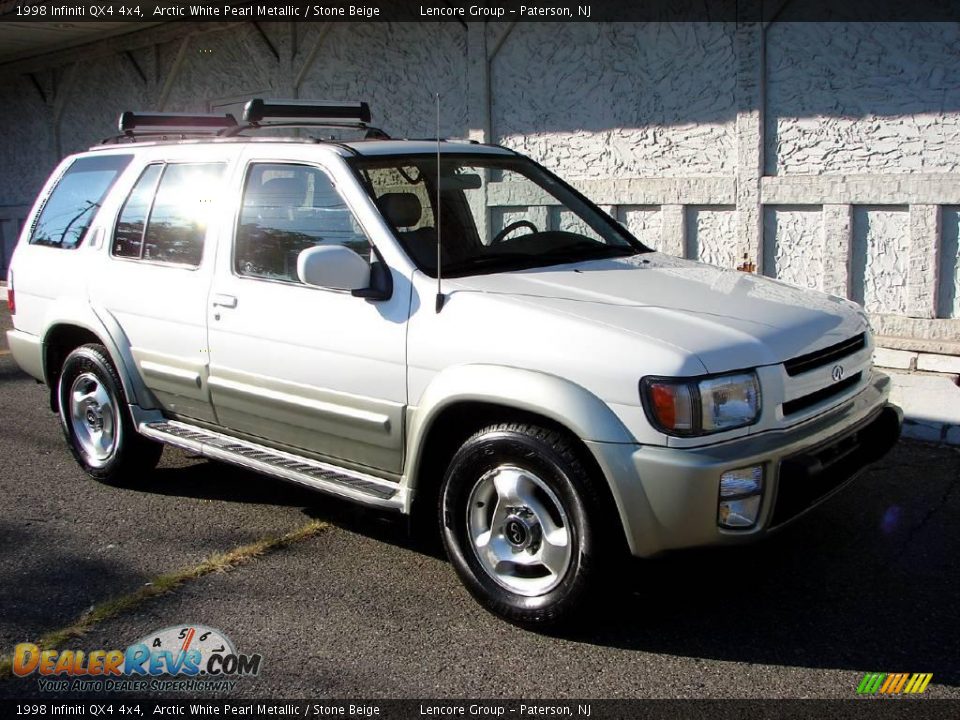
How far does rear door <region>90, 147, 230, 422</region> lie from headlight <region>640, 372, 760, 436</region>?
2413 mm

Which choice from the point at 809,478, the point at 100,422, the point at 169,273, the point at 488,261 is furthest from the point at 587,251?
the point at 100,422

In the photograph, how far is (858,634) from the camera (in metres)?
3.60

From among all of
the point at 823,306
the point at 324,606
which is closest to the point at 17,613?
the point at 324,606

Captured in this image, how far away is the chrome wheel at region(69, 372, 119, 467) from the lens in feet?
18.1

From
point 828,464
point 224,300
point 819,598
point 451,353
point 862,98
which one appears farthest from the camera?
point 862,98

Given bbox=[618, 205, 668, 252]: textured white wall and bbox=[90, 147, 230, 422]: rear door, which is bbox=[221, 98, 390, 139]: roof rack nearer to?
bbox=[90, 147, 230, 422]: rear door

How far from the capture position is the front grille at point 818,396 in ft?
11.6

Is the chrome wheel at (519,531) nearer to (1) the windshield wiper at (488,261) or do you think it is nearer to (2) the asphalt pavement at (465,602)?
(2) the asphalt pavement at (465,602)

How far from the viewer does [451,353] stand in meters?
3.80

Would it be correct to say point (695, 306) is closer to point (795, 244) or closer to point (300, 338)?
point (300, 338)

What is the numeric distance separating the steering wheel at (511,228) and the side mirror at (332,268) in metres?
0.79

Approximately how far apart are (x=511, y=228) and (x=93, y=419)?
2740mm

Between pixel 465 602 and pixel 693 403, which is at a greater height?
pixel 693 403

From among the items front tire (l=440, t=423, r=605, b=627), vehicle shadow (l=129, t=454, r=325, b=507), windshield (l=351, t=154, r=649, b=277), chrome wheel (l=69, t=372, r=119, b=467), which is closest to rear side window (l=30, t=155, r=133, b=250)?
chrome wheel (l=69, t=372, r=119, b=467)
